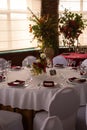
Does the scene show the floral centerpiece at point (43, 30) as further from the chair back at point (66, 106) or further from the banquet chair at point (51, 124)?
the banquet chair at point (51, 124)

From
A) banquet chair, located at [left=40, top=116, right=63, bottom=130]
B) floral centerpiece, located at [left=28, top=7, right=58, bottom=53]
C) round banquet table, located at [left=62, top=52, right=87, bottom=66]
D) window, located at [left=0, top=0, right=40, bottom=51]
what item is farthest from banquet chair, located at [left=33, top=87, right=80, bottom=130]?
window, located at [left=0, top=0, right=40, bottom=51]

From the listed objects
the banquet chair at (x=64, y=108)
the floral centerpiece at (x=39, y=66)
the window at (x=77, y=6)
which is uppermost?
the window at (x=77, y=6)

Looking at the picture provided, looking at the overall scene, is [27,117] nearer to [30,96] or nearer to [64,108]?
[30,96]

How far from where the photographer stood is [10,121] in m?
3.22

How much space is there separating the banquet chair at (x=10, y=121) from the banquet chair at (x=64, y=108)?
195 millimetres

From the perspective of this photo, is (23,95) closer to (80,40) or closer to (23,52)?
(23,52)

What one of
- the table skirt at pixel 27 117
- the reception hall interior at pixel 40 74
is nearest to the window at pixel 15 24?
the reception hall interior at pixel 40 74

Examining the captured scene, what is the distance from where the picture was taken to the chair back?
10.1 ft

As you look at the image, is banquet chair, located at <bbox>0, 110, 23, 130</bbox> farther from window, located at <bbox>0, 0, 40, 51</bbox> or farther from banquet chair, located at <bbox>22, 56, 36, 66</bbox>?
window, located at <bbox>0, 0, 40, 51</bbox>

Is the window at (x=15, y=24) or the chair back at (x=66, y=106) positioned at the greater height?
the window at (x=15, y=24)

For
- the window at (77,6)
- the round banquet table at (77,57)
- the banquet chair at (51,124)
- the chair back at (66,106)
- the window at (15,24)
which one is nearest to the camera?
the banquet chair at (51,124)

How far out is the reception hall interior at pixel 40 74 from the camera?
3207 millimetres

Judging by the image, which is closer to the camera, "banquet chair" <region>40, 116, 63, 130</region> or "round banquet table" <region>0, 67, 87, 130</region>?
"banquet chair" <region>40, 116, 63, 130</region>

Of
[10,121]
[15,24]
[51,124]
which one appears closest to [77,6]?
[15,24]
